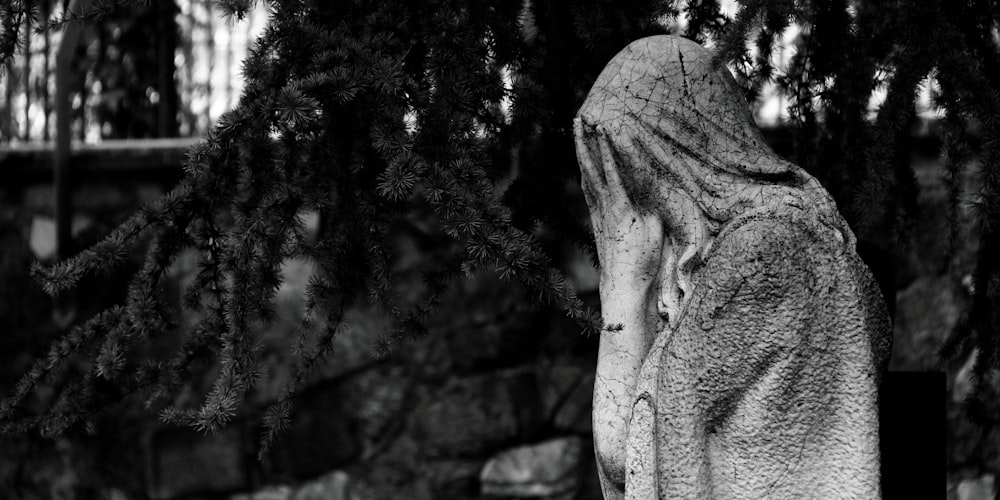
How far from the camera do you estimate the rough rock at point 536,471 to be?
4.11 meters

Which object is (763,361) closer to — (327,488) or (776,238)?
(776,238)

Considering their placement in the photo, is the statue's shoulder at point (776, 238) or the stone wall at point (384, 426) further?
the stone wall at point (384, 426)

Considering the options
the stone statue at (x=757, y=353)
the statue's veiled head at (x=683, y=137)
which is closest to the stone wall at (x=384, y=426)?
the statue's veiled head at (x=683, y=137)

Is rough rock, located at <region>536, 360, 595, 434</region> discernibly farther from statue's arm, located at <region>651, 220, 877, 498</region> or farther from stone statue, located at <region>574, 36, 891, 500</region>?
statue's arm, located at <region>651, 220, 877, 498</region>

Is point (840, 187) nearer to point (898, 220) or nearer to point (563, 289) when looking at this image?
point (898, 220)

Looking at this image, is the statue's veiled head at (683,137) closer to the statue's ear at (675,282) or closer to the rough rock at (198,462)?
the statue's ear at (675,282)

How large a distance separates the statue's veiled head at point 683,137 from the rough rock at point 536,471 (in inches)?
90.4

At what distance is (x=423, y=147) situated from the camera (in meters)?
2.25

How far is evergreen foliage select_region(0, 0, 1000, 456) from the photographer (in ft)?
7.19

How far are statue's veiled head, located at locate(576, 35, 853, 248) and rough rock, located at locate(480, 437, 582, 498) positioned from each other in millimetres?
2296

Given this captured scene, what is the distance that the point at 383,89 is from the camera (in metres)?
2.21

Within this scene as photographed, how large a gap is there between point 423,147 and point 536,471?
2.20 meters

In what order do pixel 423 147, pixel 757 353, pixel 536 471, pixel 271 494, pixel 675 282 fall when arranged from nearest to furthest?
pixel 757 353 → pixel 675 282 → pixel 423 147 → pixel 536 471 → pixel 271 494

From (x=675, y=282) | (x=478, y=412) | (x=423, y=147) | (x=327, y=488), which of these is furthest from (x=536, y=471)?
(x=675, y=282)
